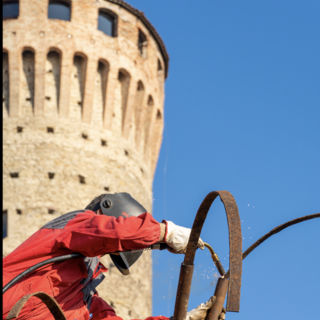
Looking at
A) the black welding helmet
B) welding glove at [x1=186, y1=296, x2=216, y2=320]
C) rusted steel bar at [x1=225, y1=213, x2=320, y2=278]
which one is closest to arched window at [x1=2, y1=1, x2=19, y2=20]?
the black welding helmet

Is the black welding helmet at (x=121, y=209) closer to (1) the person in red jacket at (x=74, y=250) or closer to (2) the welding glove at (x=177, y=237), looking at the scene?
(1) the person in red jacket at (x=74, y=250)

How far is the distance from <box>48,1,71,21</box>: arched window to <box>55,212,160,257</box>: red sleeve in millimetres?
13924

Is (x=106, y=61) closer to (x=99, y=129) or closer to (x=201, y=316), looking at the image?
(x=99, y=129)

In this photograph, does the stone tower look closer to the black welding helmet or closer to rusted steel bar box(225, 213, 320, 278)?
the black welding helmet

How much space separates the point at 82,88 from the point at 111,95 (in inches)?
30.3

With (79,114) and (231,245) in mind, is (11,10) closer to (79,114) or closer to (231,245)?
(79,114)

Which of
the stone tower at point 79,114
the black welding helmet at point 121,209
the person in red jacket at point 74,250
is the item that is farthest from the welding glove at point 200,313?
the stone tower at point 79,114

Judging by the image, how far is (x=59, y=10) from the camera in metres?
17.6

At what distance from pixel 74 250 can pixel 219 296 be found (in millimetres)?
1000

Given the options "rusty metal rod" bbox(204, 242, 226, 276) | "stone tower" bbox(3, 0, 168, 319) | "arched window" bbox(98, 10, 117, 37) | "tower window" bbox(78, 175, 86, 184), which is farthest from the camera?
"arched window" bbox(98, 10, 117, 37)

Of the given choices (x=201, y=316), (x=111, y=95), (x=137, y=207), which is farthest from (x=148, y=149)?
(x=201, y=316)

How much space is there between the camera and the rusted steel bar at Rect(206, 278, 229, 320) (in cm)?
383

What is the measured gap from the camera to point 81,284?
15.1 feet

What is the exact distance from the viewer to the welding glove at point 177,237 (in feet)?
14.2
